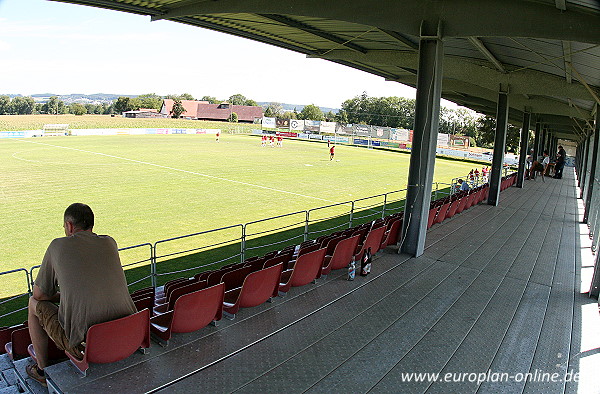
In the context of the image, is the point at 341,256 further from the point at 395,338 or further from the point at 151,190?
the point at 151,190

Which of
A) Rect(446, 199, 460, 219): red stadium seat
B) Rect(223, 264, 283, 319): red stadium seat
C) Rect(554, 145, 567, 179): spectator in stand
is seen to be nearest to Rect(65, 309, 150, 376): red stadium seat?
Rect(223, 264, 283, 319): red stadium seat

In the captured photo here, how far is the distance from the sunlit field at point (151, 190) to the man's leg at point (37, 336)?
5.38 metres

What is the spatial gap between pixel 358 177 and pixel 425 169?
19.3 metres

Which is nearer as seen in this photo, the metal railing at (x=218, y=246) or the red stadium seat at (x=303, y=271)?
the red stadium seat at (x=303, y=271)

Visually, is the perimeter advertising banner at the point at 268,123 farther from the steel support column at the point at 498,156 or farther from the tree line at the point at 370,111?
the steel support column at the point at 498,156

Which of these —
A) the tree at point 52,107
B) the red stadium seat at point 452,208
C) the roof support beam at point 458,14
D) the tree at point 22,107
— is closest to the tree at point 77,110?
the tree at point 52,107

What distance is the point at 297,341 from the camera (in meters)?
4.80

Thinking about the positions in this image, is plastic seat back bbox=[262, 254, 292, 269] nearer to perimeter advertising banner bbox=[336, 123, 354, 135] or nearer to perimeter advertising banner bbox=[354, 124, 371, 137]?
perimeter advertising banner bbox=[354, 124, 371, 137]

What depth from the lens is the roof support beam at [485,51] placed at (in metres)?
10.1

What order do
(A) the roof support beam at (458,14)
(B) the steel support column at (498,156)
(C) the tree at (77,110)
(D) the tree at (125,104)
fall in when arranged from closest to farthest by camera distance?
(A) the roof support beam at (458,14)
(B) the steel support column at (498,156)
(C) the tree at (77,110)
(D) the tree at (125,104)

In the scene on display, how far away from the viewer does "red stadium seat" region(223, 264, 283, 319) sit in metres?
5.11

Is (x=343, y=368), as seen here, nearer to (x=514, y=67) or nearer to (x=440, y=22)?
(x=440, y=22)

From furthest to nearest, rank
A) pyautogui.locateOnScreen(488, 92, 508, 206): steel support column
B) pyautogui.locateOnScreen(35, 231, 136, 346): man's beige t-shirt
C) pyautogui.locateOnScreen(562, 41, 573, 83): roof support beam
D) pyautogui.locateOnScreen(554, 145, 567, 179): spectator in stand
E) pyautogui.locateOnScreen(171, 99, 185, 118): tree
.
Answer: pyautogui.locateOnScreen(171, 99, 185, 118): tree < pyautogui.locateOnScreen(554, 145, 567, 179): spectator in stand < pyautogui.locateOnScreen(488, 92, 508, 206): steel support column < pyautogui.locateOnScreen(562, 41, 573, 83): roof support beam < pyautogui.locateOnScreen(35, 231, 136, 346): man's beige t-shirt

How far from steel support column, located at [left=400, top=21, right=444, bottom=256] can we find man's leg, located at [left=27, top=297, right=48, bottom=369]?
655 cm
